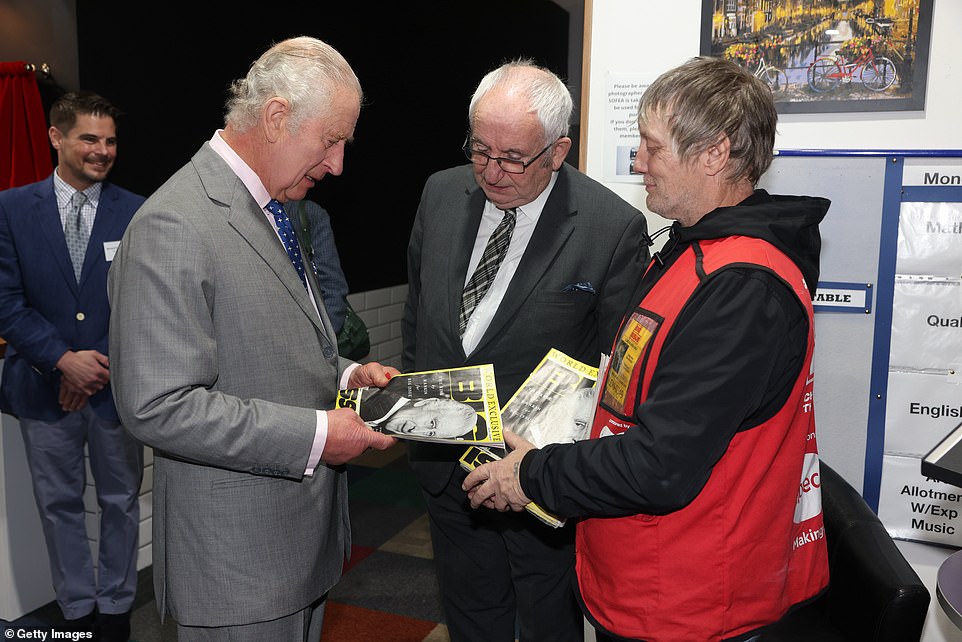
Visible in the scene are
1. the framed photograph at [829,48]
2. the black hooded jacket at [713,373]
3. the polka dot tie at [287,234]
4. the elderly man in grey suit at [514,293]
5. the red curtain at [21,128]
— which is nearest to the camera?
the black hooded jacket at [713,373]

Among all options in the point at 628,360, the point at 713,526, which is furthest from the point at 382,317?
the point at 713,526

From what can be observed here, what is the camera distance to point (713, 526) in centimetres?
143

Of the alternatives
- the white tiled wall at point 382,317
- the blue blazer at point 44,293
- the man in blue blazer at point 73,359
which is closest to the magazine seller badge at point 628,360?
the man in blue blazer at point 73,359

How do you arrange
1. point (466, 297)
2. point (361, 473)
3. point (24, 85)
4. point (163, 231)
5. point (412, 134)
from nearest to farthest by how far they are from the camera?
1. point (163, 231)
2. point (466, 297)
3. point (24, 85)
4. point (361, 473)
5. point (412, 134)

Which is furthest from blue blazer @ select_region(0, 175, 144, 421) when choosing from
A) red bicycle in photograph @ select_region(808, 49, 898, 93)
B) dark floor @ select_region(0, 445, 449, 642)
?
red bicycle in photograph @ select_region(808, 49, 898, 93)

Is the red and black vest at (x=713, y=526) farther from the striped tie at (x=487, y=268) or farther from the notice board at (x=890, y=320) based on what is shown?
the notice board at (x=890, y=320)

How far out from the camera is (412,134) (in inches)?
265

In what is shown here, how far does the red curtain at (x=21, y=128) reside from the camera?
365cm

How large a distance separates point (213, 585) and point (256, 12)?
160 inches

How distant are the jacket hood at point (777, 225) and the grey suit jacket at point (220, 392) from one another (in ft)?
2.82

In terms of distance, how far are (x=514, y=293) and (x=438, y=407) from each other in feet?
1.55

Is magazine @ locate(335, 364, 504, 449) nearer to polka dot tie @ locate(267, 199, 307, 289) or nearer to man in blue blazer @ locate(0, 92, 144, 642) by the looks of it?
polka dot tie @ locate(267, 199, 307, 289)

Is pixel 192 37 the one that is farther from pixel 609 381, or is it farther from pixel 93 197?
pixel 609 381

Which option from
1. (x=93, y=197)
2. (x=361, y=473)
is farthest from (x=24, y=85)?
(x=361, y=473)
